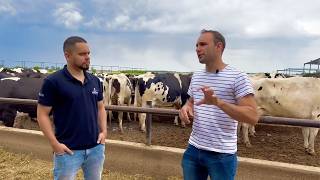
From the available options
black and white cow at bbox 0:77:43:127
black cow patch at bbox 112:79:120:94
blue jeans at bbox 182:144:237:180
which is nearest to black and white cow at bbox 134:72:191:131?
black cow patch at bbox 112:79:120:94

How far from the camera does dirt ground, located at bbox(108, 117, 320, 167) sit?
8.58 metres

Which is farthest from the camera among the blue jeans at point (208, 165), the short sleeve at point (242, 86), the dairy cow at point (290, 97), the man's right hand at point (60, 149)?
the dairy cow at point (290, 97)

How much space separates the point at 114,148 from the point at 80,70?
3.09 metres

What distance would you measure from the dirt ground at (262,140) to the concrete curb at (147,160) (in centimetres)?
295

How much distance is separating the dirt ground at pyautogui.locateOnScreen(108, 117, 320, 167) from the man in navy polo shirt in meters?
5.55

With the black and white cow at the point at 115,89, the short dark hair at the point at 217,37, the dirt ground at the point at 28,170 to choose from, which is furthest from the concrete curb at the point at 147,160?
the black and white cow at the point at 115,89

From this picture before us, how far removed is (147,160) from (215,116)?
3126 millimetres

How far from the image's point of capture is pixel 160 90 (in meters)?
13.3

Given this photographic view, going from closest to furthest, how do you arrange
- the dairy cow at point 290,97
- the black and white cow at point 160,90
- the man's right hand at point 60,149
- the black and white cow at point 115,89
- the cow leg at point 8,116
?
the man's right hand at point 60,149
the dairy cow at point 290,97
the cow leg at point 8,116
the black and white cow at point 115,89
the black and white cow at point 160,90

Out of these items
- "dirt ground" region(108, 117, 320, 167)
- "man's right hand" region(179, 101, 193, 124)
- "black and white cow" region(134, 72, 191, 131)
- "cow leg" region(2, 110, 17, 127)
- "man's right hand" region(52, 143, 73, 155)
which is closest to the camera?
"man's right hand" region(179, 101, 193, 124)

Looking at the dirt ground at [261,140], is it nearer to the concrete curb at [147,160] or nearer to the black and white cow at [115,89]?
the black and white cow at [115,89]

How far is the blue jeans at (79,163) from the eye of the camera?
345 centimetres

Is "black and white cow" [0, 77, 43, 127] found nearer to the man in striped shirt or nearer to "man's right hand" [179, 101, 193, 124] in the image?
"man's right hand" [179, 101, 193, 124]

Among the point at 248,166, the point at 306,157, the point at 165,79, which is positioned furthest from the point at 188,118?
the point at 165,79
